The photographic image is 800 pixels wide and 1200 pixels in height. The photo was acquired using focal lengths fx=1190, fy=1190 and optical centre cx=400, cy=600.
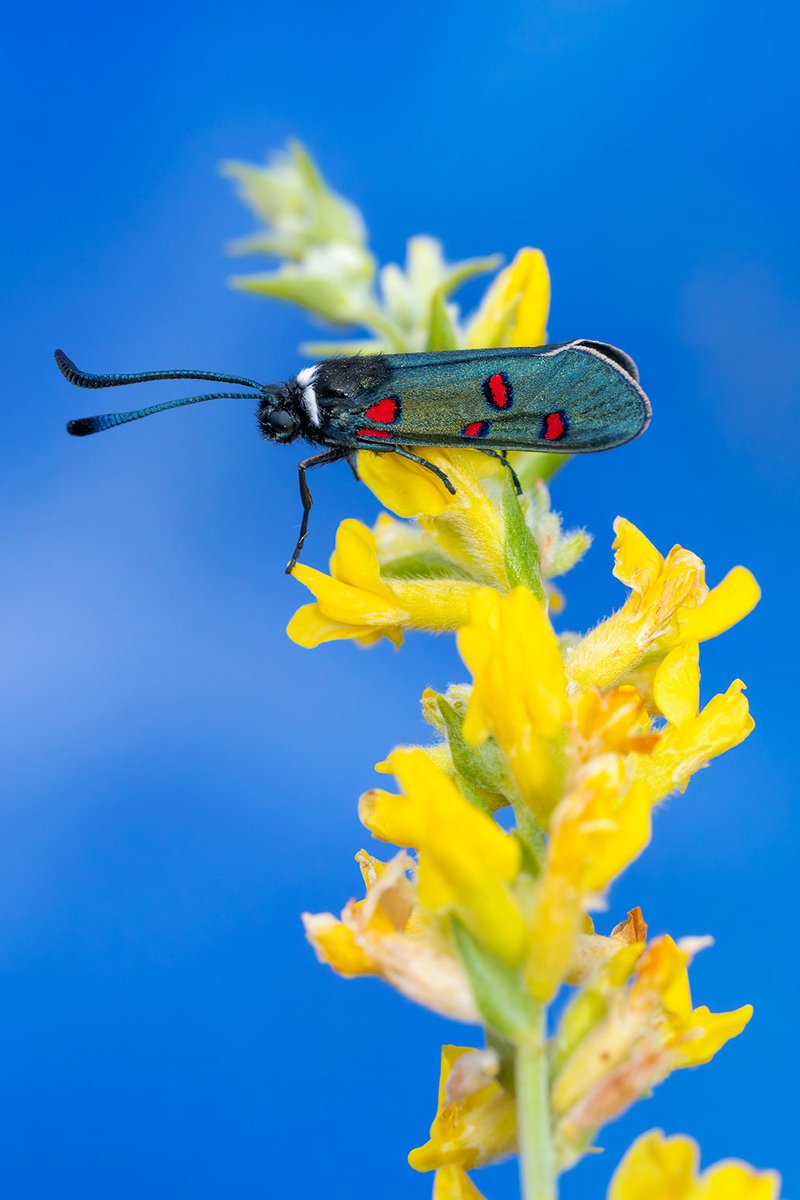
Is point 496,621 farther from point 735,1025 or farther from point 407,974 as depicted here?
point 735,1025

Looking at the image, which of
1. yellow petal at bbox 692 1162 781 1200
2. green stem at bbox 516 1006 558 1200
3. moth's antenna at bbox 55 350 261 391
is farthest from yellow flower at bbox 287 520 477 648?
yellow petal at bbox 692 1162 781 1200

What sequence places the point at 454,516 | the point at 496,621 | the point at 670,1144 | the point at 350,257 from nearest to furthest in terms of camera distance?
the point at 670,1144
the point at 496,621
the point at 454,516
the point at 350,257

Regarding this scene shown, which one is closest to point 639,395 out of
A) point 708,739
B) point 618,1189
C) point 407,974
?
point 708,739

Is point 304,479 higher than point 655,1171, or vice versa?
point 304,479

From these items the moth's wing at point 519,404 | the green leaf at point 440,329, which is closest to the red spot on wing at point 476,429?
the moth's wing at point 519,404

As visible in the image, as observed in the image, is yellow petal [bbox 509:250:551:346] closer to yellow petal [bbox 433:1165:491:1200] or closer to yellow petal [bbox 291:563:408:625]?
yellow petal [bbox 291:563:408:625]

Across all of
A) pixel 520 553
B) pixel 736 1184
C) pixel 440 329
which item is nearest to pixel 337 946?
pixel 736 1184

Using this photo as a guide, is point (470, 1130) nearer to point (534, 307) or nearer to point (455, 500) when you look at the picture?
point (455, 500)
